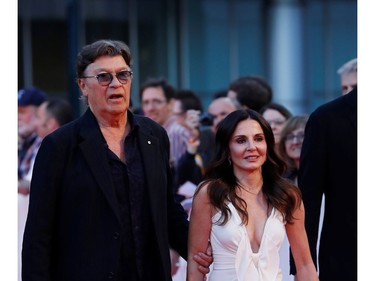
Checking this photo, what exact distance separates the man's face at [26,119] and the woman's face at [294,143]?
13.1ft

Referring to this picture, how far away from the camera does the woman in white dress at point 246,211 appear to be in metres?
5.33

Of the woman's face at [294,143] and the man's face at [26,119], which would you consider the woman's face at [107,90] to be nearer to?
the woman's face at [294,143]

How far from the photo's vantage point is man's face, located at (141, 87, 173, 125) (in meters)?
10.3

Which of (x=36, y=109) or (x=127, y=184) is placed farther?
(x=36, y=109)

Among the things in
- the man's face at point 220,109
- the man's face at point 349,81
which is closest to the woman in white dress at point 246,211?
the man's face at point 349,81

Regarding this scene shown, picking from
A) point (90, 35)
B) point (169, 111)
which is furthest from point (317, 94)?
point (169, 111)

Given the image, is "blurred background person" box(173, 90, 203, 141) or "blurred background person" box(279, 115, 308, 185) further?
"blurred background person" box(173, 90, 203, 141)

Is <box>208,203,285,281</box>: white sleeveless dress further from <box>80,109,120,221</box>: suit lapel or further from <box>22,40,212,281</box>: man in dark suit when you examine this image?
<box>80,109,120,221</box>: suit lapel

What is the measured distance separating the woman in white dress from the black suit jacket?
35 centimetres

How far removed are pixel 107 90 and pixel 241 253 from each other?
1141mm

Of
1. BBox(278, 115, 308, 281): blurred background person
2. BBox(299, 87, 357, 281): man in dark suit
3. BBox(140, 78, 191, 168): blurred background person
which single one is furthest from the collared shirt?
BBox(140, 78, 191, 168): blurred background person
